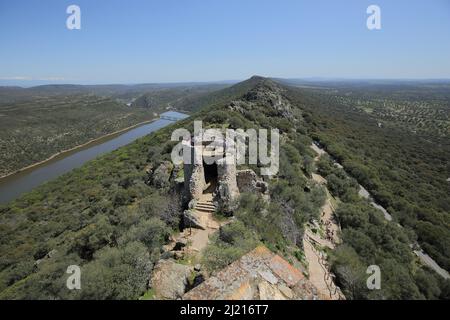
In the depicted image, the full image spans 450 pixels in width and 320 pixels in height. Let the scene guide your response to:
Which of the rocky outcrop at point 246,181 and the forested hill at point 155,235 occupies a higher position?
the rocky outcrop at point 246,181

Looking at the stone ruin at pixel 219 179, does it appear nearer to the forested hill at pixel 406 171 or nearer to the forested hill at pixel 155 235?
the forested hill at pixel 155 235

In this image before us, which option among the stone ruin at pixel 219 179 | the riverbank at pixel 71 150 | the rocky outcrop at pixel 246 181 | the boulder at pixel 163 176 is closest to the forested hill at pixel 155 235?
the boulder at pixel 163 176

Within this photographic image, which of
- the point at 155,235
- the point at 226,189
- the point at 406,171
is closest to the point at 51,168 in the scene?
the point at 155,235

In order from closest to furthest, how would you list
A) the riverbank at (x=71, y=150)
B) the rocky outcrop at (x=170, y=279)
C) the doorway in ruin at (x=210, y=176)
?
the rocky outcrop at (x=170, y=279) < the doorway in ruin at (x=210, y=176) < the riverbank at (x=71, y=150)

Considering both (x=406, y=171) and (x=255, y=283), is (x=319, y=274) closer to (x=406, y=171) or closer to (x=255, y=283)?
(x=255, y=283)

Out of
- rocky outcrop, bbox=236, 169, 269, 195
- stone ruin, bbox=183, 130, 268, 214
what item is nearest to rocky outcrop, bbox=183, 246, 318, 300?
stone ruin, bbox=183, 130, 268, 214

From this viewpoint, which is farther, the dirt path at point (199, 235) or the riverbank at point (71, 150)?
the riverbank at point (71, 150)

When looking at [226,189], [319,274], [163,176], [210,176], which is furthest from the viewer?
[163,176]
